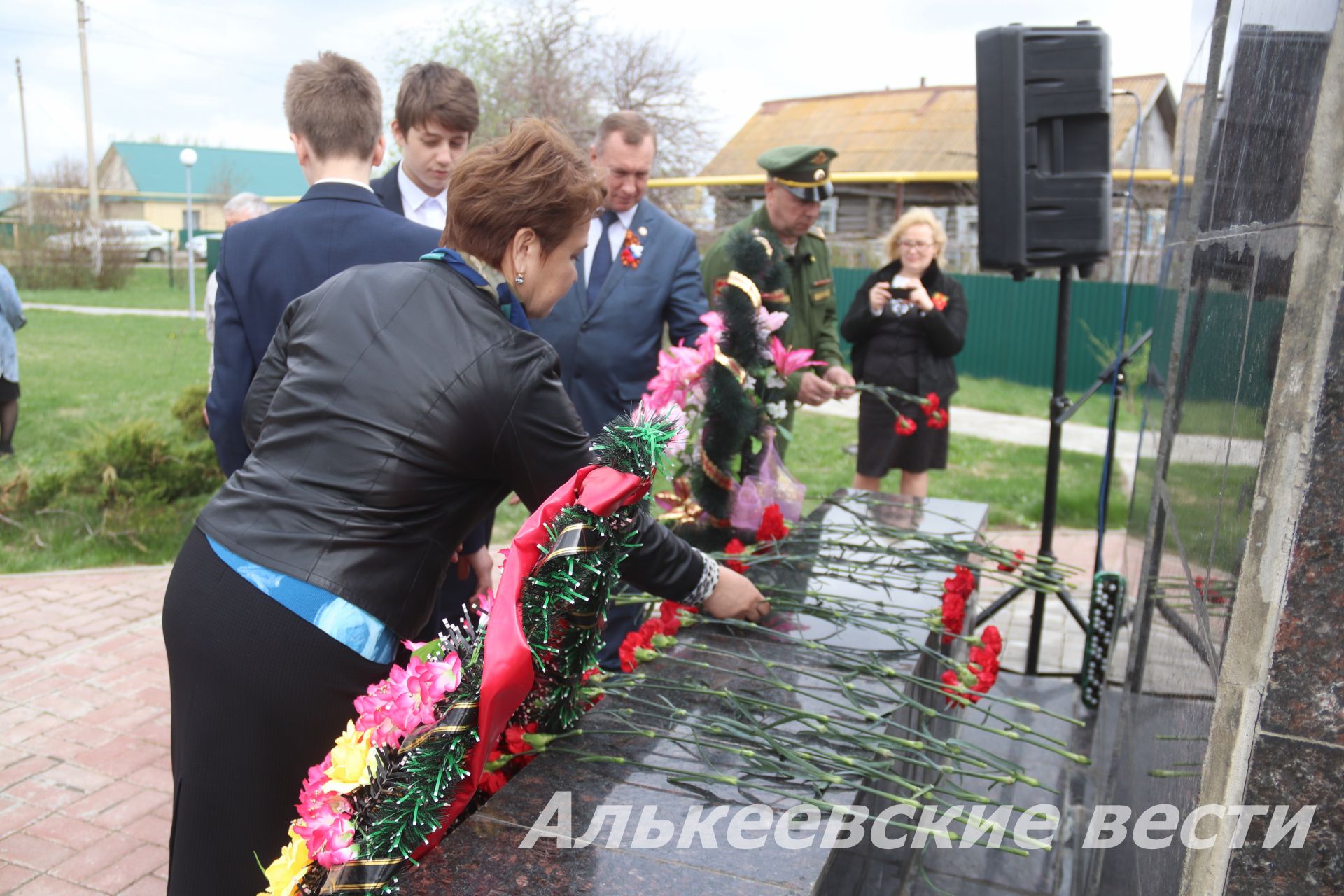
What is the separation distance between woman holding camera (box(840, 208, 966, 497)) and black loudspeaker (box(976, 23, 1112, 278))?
0.87 metres

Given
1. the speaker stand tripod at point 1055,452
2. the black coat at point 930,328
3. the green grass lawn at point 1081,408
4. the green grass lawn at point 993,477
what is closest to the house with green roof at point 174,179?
the green grass lawn at point 1081,408

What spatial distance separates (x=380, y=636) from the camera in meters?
1.77

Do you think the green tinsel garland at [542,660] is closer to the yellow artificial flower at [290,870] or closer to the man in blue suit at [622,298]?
the yellow artificial flower at [290,870]

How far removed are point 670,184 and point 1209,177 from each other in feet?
51.4

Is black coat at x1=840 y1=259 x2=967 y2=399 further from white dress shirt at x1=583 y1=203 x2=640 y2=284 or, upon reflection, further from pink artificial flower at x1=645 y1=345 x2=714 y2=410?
pink artificial flower at x1=645 y1=345 x2=714 y2=410

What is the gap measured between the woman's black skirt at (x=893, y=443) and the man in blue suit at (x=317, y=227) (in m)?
3.39

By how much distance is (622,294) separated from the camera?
12.7ft

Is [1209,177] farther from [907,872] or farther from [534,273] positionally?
[907,872]

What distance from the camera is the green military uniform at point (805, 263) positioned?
400 cm

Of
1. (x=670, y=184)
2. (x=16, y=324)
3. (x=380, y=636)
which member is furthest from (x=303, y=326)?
(x=670, y=184)

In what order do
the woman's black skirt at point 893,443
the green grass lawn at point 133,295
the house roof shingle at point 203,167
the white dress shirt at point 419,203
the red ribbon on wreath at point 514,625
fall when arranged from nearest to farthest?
the red ribbon on wreath at point 514,625 → the white dress shirt at point 419,203 → the woman's black skirt at point 893,443 → the green grass lawn at point 133,295 → the house roof shingle at point 203,167

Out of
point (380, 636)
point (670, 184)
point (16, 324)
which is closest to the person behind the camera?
point (380, 636)

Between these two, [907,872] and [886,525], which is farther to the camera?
[886,525]

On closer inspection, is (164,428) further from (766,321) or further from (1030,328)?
(1030,328)
